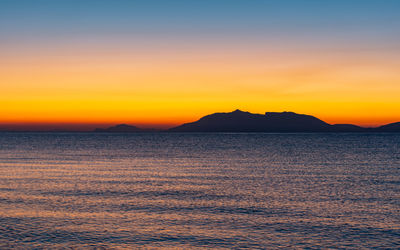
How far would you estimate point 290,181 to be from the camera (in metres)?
40.4

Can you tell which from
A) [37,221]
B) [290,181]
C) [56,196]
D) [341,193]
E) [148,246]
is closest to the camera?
[148,246]

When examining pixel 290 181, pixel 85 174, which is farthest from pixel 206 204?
pixel 85 174

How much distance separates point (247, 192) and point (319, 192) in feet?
20.2

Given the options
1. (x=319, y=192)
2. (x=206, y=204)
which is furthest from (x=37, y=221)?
(x=319, y=192)

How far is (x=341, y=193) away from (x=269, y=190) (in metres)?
6.01

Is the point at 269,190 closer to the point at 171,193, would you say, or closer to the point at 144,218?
the point at 171,193

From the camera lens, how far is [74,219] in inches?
901

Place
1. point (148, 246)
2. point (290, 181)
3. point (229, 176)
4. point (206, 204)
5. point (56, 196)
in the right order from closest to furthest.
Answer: point (148, 246) → point (206, 204) → point (56, 196) → point (290, 181) → point (229, 176)

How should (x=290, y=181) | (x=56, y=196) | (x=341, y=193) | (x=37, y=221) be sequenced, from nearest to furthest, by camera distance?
(x=37, y=221), (x=56, y=196), (x=341, y=193), (x=290, y=181)

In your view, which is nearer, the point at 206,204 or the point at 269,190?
the point at 206,204

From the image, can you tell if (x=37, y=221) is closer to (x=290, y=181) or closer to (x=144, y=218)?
(x=144, y=218)

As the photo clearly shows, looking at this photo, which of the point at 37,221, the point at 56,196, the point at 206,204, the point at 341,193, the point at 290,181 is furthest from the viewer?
the point at 290,181

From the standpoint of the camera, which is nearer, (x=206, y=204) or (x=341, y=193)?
(x=206, y=204)

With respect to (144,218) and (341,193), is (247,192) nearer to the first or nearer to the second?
(341,193)
